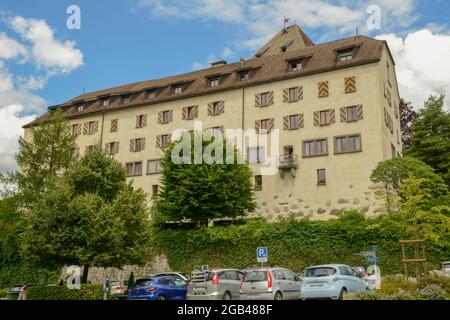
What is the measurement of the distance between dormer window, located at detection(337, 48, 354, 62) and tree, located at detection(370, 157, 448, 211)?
11.8 m

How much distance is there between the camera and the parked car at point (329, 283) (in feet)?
60.7

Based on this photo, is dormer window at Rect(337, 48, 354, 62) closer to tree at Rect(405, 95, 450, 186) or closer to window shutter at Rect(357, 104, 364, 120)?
window shutter at Rect(357, 104, 364, 120)

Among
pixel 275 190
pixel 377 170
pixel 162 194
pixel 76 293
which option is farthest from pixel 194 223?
pixel 76 293

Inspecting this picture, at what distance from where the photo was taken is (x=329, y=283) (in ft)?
61.0

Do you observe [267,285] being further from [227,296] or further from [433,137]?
[433,137]

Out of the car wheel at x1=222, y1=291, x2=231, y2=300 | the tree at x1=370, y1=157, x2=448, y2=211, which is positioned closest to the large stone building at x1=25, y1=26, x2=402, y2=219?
the tree at x1=370, y1=157, x2=448, y2=211

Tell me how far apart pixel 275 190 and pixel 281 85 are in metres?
9.97

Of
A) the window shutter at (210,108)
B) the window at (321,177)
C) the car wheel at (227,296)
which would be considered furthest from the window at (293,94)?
the car wheel at (227,296)

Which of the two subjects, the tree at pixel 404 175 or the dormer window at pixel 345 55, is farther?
the dormer window at pixel 345 55

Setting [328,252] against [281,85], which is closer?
[328,252]

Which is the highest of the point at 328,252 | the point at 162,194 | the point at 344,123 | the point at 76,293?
the point at 344,123

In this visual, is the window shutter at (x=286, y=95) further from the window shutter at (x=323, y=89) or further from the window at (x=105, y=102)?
the window at (x=105, y=102)

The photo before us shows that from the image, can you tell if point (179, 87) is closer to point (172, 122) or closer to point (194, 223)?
point (172, 122)

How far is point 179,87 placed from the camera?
53.8m
